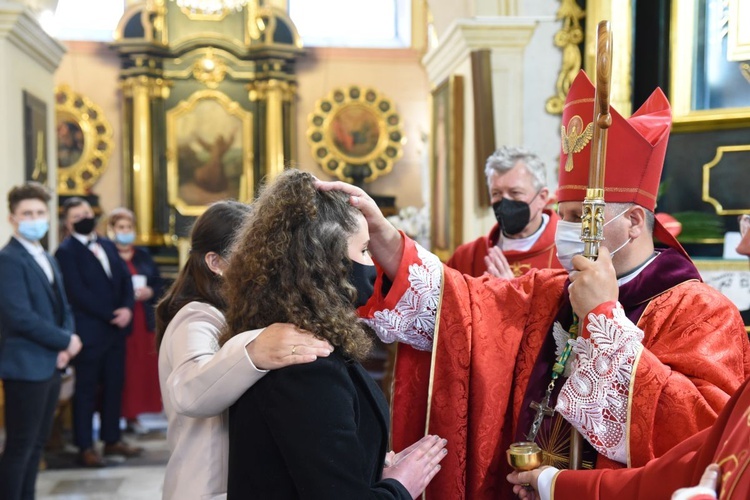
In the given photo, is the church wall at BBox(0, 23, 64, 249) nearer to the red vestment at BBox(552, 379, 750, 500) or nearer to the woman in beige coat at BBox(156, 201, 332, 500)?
the woman in beige coat at BBox(156, 201, 332, 500)

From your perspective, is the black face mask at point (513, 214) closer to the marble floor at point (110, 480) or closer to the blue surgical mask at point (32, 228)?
the blue surgical mask at point (32, 228)

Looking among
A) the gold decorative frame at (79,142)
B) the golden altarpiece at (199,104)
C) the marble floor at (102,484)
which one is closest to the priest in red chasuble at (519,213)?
the marble floor at (102,484)

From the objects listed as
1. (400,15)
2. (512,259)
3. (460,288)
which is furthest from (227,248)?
(400,15)

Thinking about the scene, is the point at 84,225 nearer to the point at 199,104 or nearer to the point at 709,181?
the point at 709,181

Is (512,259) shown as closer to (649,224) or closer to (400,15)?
(649,224)

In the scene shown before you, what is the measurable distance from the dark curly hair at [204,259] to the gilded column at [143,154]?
947 cm

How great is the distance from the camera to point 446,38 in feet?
18.6

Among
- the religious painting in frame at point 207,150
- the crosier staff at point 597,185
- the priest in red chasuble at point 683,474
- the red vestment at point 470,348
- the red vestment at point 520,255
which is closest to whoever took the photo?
the priest in red chasuble at point 683,474

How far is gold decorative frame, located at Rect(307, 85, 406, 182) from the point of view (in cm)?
1223

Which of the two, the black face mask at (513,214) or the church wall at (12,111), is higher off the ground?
the church wall at (12,111)

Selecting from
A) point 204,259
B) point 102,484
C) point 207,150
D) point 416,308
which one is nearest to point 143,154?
point 207,150

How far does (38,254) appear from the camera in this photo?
14.7 feet

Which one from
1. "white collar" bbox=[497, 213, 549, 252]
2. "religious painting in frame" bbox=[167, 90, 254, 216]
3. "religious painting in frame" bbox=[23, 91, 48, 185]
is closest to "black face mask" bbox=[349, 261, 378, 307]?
"white collar" bbox=[497, 213, 549, 252]

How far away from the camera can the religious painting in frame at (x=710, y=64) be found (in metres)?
3.72
